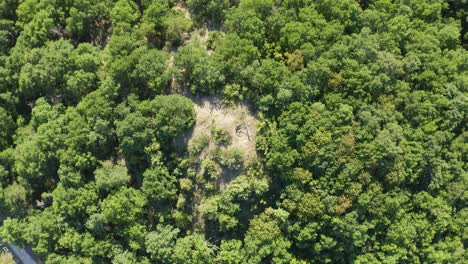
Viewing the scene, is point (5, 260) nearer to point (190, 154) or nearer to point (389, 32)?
point (190, 154)

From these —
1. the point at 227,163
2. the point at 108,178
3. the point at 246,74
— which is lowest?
the point at 108,178

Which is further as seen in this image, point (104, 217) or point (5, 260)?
point (5, 260)

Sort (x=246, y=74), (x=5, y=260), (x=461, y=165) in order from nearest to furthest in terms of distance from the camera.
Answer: (x=246, y=74)
(x=461, y=165)
(x=5, y=260)

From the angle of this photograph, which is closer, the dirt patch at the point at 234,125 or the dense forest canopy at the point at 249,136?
the dense forest canopy at the point at 249,136

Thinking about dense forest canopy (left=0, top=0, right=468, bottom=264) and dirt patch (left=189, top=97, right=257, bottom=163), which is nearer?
dense forest canopy (left=0, top=0, right=468, bottom=264)

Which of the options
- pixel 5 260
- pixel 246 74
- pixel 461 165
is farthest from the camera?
pixel 5 260

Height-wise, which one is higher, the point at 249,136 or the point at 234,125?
the point at 234,125

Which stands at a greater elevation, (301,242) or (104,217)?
(301,242)

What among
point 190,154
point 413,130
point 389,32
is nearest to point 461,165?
point 413,130
